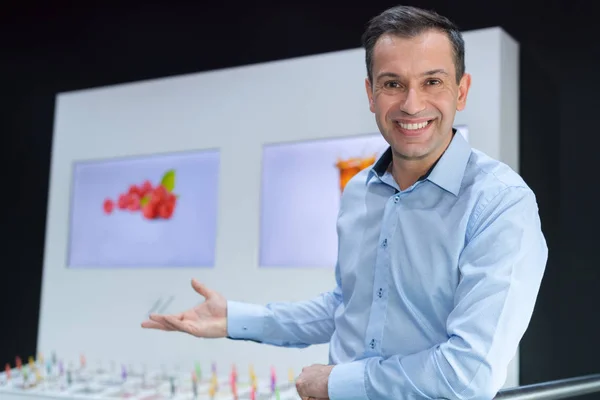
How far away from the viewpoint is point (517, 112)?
10.3ft

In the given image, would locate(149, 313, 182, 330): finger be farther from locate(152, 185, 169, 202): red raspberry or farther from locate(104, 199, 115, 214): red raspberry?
locate(104, 199, 115, 214): red raspberry

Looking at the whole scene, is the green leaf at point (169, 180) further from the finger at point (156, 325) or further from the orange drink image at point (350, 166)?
the finger at point (156, 325)

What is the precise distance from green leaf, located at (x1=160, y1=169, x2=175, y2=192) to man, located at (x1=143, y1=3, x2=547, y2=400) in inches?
96.3

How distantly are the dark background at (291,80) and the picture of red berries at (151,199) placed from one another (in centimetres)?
83

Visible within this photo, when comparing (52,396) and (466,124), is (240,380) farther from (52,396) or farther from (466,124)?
(466,124)

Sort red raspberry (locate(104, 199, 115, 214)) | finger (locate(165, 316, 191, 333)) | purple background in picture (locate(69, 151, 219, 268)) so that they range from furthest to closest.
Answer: red raspberry (locate(104, 199, 115, 214))
purple background in picture (locate(69, 151, 219, 268))
finger (locate(165, 316, 191, 333))

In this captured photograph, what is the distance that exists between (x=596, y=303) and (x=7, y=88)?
3.99 meters

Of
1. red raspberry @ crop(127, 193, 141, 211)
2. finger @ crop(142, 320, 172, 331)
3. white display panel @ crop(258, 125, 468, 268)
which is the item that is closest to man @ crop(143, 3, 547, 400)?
finger @ crop(142, 320, 172, 331)

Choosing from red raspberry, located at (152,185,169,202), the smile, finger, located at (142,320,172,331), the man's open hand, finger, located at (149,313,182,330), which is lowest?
the man's open hand

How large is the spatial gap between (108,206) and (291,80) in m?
1.28

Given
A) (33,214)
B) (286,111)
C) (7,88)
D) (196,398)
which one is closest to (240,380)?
(196,398)

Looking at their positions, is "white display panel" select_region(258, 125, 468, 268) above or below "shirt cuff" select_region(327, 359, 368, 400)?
above

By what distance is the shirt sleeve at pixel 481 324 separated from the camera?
102 cm

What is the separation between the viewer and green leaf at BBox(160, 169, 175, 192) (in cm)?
371
